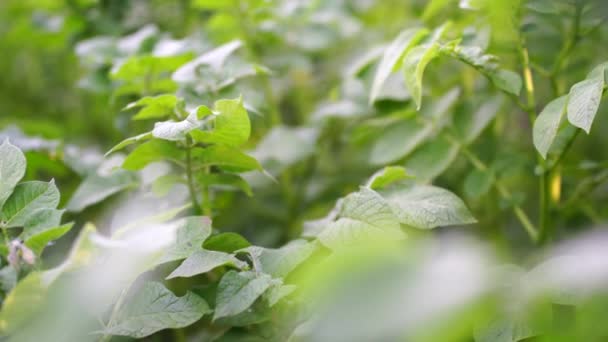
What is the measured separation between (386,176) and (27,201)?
40 cm

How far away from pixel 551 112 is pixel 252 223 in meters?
0.71

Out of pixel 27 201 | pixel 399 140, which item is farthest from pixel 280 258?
pixel 399 140

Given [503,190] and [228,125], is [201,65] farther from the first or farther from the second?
[503,190]

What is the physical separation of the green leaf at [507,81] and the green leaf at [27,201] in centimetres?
51

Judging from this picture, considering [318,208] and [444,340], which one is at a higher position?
[444,340]

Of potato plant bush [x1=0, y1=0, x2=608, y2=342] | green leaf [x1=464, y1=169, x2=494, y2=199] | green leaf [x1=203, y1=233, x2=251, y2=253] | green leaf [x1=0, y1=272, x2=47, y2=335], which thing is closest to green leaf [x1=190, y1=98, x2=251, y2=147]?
potato plant bush [x1=0, y1=0, x2=608, y2=342]

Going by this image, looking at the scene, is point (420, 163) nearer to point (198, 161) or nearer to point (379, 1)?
point (198, 161)

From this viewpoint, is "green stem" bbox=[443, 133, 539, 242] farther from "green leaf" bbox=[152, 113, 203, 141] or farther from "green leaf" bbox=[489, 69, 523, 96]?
"green leaf" bbox=[152, 113, 203, 141]

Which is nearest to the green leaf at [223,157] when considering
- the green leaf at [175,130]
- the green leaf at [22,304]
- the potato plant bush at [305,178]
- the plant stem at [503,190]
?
the potato plant bush at [305,178]

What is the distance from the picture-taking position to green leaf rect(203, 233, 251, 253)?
647mm

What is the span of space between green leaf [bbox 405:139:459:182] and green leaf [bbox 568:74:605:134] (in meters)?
0.29

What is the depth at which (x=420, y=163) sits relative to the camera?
0.90 metres

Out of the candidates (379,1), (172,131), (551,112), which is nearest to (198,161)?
(172,131)

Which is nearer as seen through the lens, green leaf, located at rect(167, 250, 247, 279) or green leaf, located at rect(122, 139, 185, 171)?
green leaf, located at rect(167, 250, 247, 279)
